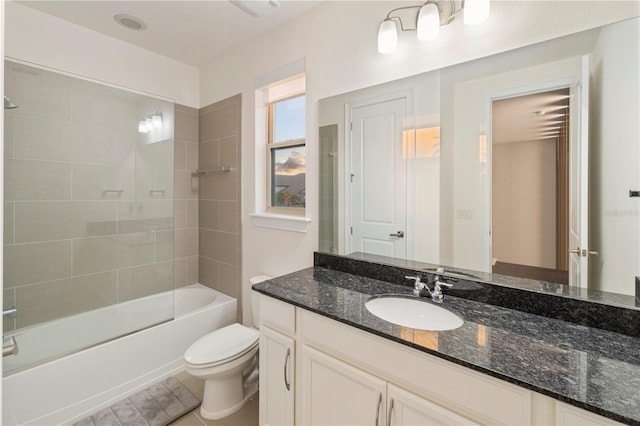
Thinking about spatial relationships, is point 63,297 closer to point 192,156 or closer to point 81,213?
point 81,213

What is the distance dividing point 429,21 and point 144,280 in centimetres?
264

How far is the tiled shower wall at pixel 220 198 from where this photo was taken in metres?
2.59

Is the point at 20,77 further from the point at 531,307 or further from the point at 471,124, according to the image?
the point at 531,307

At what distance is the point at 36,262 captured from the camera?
203 centimetres

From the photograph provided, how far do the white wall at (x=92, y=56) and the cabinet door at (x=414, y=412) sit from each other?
2820 millimetres

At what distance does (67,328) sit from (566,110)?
310 centimetres

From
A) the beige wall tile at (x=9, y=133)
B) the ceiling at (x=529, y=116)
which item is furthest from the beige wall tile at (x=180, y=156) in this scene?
the ceiling at (x=529, y=116)

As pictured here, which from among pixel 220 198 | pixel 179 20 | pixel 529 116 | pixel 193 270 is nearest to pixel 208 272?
pixel 193 270

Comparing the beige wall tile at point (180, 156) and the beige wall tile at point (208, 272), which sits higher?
the beige wall tile at point (180, 156)

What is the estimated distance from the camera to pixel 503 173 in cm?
131

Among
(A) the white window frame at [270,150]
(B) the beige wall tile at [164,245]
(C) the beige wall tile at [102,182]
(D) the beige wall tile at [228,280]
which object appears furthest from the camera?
(D) the beige wall tile at [228,280]

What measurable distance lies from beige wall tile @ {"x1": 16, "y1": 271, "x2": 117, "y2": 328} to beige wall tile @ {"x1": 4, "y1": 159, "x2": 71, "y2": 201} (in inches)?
23.7

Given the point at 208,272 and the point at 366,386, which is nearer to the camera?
the point at 366,386

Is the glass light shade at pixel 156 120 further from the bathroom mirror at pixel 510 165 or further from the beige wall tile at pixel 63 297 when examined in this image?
the bathroom mirror at pixel 510 165
